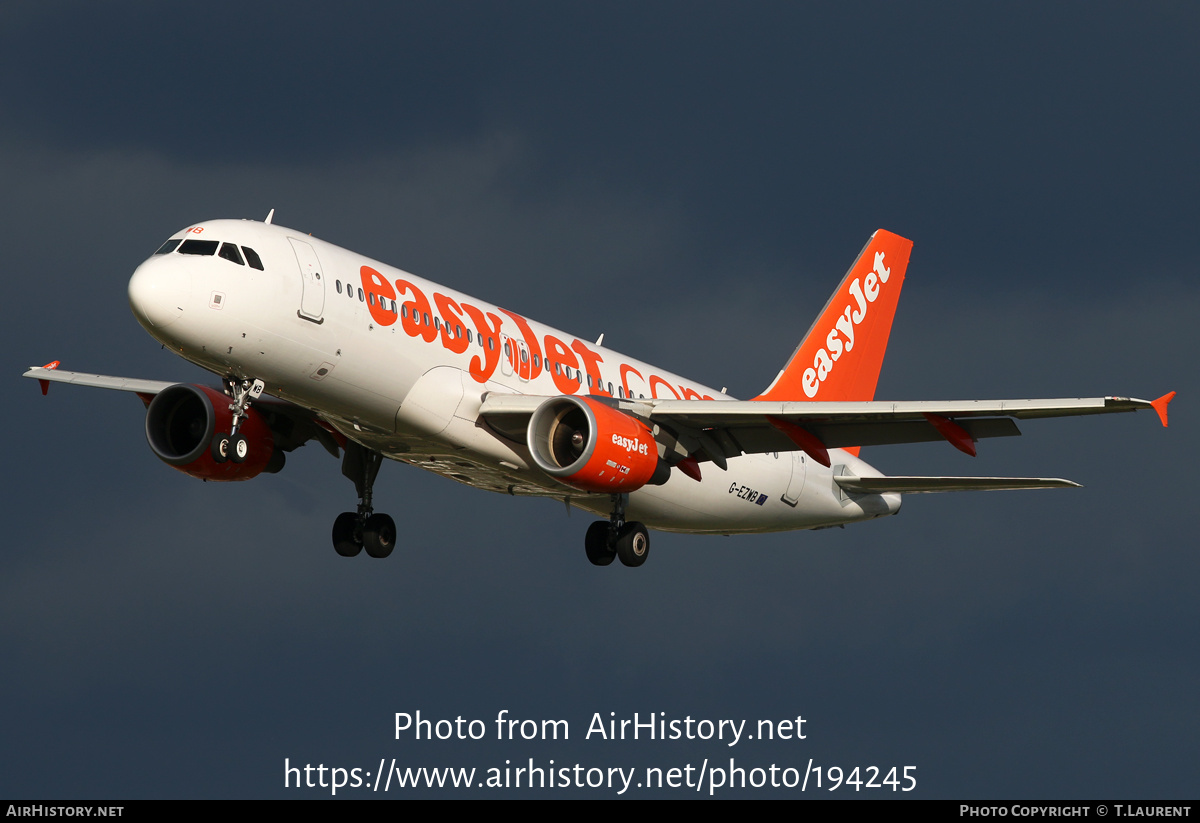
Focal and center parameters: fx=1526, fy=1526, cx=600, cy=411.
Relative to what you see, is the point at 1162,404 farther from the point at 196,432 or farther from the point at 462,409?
the point at 196,432

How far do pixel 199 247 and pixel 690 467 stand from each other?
41.3 feet

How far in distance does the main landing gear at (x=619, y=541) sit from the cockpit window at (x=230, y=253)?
11187 mm

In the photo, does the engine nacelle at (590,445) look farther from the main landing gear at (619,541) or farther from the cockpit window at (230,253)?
the cockpit window at (230,253)

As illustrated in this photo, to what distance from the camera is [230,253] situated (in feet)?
96.7

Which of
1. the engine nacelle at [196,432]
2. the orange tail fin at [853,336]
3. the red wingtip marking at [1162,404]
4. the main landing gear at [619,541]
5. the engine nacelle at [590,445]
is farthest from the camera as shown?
the orange tail fin at [853,336]

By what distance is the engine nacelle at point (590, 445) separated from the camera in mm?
32469

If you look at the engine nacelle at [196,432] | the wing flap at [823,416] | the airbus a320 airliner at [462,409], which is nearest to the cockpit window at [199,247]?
the airbus a320 airliner at [462,409]

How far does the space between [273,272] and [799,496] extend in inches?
689

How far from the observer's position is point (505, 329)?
34.6m

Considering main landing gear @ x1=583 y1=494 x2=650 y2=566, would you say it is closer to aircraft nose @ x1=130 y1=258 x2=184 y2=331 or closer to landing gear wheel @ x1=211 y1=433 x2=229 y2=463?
landing gear wheel @ x1=211 y1=433 x2=229 y2=463

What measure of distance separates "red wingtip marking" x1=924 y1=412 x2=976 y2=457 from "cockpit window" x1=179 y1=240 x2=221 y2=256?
14.6m

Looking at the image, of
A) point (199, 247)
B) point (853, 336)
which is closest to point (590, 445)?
point (199, 247)

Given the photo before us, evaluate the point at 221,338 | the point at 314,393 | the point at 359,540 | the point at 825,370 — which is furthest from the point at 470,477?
the point at 825,370

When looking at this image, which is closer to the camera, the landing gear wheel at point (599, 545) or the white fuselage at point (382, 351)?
the white fuselage at point (382, 351)
